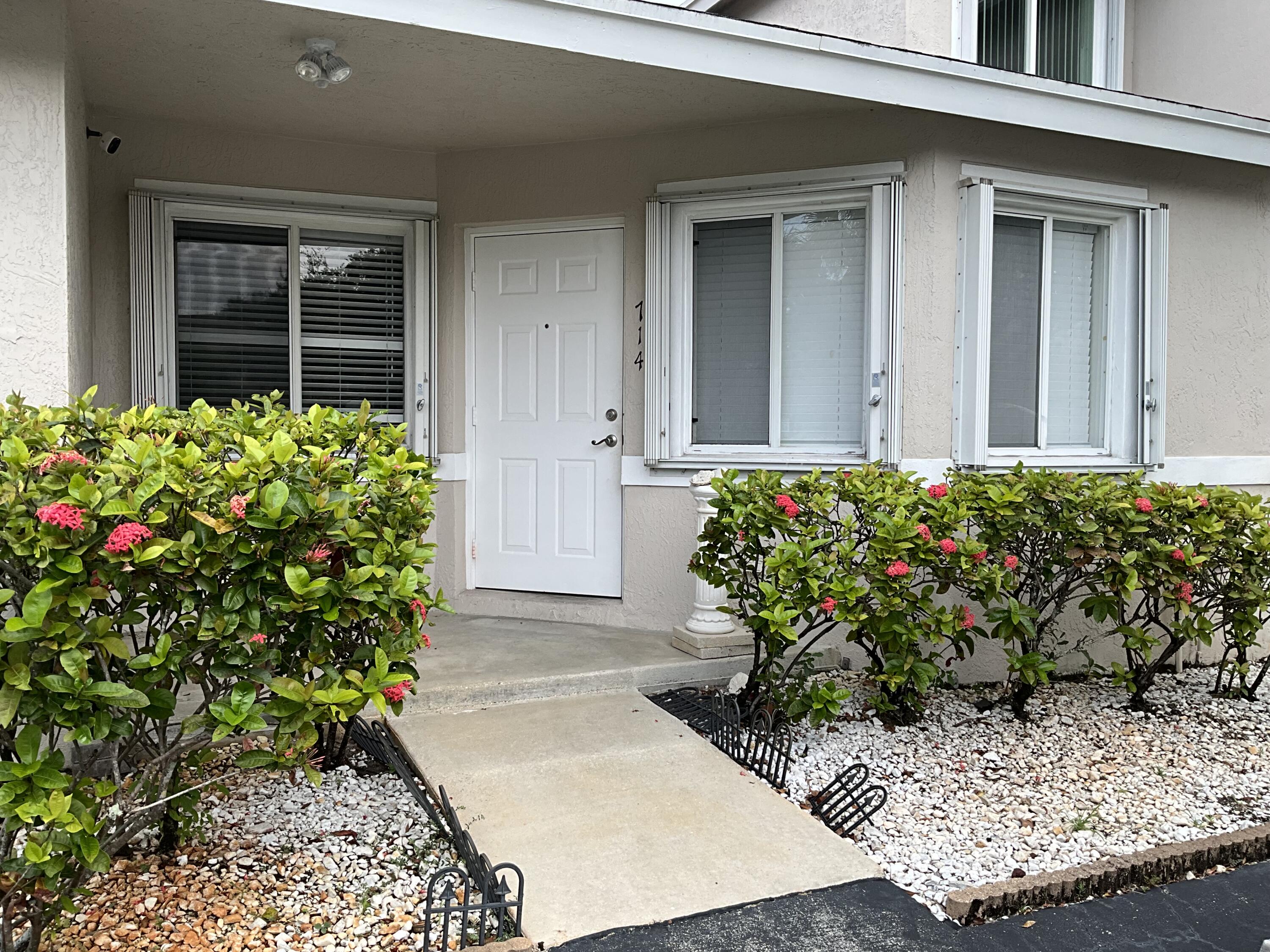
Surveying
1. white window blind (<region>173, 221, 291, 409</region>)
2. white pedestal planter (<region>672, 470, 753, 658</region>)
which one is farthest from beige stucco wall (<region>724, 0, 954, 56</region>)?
white window blind (<region>173, 221, 291, 409</region>)

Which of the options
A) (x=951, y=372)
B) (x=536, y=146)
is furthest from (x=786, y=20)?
(x=951, y=372)

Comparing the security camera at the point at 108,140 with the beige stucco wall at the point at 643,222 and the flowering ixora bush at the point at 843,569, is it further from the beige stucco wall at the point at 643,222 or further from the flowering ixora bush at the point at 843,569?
the flowering ixora bush at the point at 843,569

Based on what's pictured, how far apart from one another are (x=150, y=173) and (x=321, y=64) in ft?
4.96

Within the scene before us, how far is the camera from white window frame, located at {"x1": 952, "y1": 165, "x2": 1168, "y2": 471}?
4.81 metres

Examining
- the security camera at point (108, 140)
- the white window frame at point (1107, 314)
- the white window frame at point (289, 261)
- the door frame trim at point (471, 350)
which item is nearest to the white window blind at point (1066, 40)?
the white window frame at point (1107, 314)

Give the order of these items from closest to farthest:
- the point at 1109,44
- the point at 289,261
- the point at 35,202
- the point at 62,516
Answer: the point at 62,516 → the point at 35,202 → the point at 289,261 → the point at 1109,44

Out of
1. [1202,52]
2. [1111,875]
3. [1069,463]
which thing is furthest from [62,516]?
[1202,52]

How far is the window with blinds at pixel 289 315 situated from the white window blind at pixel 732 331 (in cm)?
179

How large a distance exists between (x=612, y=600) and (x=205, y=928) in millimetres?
3151

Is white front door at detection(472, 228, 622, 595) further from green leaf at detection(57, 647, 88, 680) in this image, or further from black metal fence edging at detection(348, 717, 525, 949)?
green leaf at detection(57, 647, 88, 680)

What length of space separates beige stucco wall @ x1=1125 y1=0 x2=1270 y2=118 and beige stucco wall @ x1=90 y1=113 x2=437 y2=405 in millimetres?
5283

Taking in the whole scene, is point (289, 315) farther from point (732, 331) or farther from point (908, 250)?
point (908, 250)

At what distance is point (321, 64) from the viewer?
3.98 metres

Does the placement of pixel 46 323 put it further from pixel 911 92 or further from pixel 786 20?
pixel 786 20
